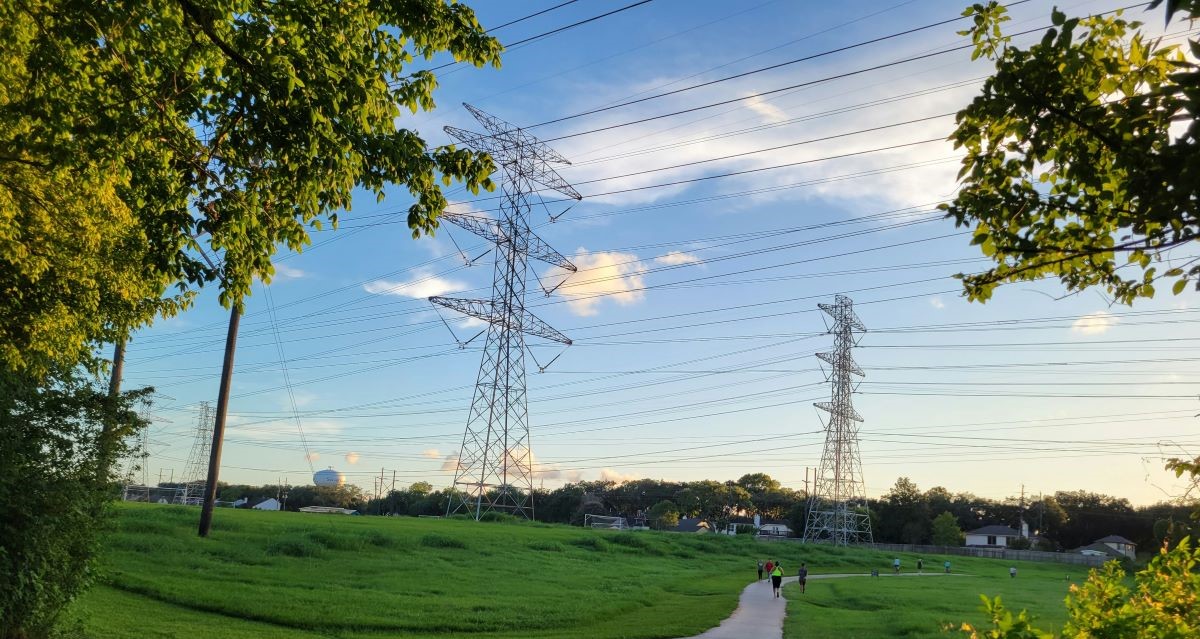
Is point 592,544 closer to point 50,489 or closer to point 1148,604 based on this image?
point 50,489

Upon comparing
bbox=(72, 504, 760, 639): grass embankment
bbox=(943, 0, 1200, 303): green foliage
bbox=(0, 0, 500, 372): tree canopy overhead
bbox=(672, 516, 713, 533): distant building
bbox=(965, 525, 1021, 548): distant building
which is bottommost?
bbox=(672, 516, 713, 533): distant building

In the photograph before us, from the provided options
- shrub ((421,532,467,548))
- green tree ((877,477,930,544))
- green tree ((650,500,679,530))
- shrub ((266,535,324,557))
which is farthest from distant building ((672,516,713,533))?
shrub ((266,535,324,557))

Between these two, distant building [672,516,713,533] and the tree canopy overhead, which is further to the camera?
distant building [672,516,713,533]

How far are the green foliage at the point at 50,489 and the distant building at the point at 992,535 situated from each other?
115942mm

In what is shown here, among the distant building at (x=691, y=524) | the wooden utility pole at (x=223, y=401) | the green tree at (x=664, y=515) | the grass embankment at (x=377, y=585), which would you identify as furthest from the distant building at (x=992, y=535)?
the wooden utility pole at (x=223, y=401)

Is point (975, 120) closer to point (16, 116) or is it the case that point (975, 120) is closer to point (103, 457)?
point (16, 116)

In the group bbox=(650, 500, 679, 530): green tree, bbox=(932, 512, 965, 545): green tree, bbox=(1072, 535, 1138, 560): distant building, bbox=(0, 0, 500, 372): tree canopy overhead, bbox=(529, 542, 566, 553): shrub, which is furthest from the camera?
bbox=(650, 500, 679, 530): green tree

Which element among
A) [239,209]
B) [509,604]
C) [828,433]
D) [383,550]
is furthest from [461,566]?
[828,433]

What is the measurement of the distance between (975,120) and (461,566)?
33286 millimetres

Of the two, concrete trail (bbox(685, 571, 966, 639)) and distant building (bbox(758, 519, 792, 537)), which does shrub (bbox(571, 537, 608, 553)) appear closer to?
concrete trail (bbox(685, 571, 966, 639))

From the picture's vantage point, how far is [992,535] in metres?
113

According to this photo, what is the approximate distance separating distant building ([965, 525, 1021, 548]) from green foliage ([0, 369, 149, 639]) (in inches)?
4565

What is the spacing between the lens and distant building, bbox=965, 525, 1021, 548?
11138cm

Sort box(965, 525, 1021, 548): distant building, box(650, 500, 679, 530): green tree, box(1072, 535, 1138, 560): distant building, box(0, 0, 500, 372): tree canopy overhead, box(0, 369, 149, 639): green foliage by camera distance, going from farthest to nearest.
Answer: box(650, 500, 679, 530): green tree
box(965, 525, 1021, 548): distant building
box(1072, 535, 1138, 560): distant building
box(0, 369, 149, 639): green foliage
box(0, 0, 500, 372): tree canopy overhead
